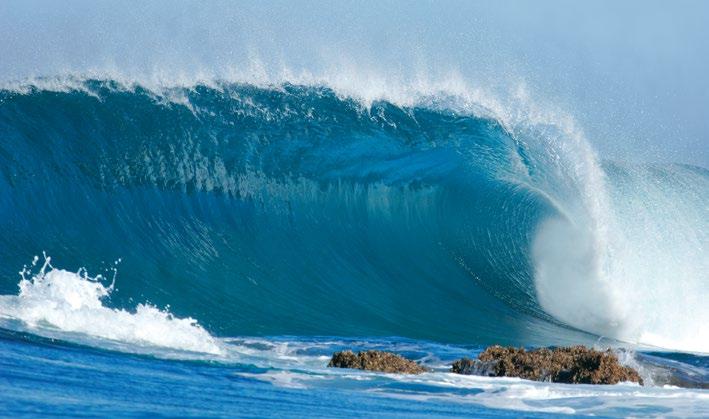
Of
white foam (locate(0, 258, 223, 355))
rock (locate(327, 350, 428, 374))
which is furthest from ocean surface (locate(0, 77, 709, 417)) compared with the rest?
rock (locate(327, 350, 428, 374))

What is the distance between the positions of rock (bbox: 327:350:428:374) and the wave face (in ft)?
10.2

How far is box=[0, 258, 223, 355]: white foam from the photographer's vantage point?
8078 millimetres

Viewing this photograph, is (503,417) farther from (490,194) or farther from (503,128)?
(503,128)

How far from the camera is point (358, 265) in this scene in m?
13.9

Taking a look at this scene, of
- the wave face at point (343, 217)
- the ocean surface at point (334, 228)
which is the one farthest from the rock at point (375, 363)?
the wave face at point (343, 217)

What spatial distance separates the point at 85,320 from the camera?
846 centimetres

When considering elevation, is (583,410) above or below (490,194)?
below

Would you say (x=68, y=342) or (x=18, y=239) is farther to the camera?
(x=18, y=239)

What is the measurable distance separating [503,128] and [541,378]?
28.4 feet

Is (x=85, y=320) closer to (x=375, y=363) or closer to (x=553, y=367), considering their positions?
(x=375, y=363)

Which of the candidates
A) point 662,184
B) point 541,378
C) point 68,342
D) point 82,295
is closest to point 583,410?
point 541,378

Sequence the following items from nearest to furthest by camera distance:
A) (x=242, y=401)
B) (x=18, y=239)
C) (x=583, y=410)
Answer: (x=242, y=401) → (x=583, y=410) → (x=18, y=239)

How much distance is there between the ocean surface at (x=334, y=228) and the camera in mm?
11438

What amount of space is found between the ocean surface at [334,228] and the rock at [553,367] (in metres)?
0.55
